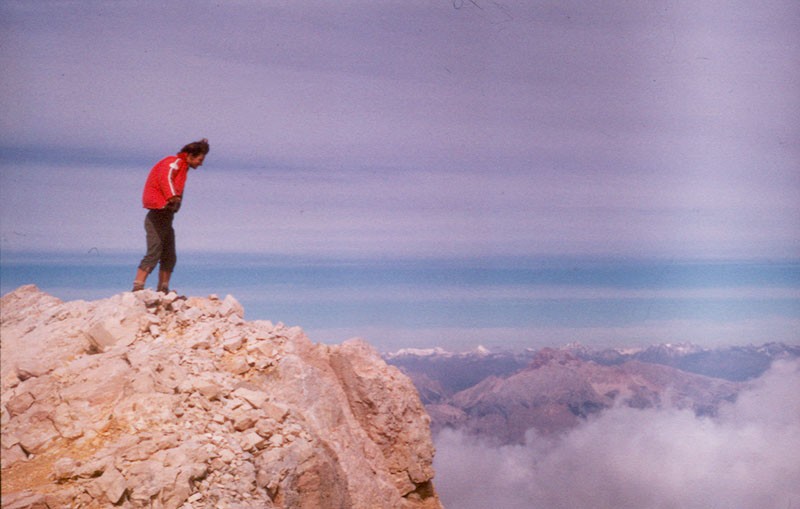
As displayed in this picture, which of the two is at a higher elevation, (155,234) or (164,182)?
(164,182)

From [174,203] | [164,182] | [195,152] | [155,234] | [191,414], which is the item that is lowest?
[191,414]

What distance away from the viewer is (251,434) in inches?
467

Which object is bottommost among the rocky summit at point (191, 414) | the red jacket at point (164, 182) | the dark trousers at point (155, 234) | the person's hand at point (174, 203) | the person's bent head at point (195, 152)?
the rocky summit at point (191, 414)

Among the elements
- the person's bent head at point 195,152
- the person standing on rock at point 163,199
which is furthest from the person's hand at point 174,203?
the person's bent head at point 195,152

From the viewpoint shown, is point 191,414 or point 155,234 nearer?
point 191,414

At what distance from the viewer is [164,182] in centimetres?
1467

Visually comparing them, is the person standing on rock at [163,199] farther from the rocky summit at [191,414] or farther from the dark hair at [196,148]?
the rocky summit at [191,414]

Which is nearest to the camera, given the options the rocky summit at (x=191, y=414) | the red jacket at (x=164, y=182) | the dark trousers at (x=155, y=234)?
the rocky summit at (x=191, y=414)

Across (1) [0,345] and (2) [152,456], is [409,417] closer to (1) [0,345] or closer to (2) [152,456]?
(2) [152,456]

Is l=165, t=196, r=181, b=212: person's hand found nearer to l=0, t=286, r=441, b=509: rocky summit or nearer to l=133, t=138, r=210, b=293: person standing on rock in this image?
l=133, t=138, r=210, b=293: person standing on rock

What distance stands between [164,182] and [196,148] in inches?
41.8

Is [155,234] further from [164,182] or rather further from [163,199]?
[164,182]

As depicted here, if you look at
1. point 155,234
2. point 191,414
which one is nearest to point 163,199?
point 155,234

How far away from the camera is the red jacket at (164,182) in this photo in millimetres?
14656
